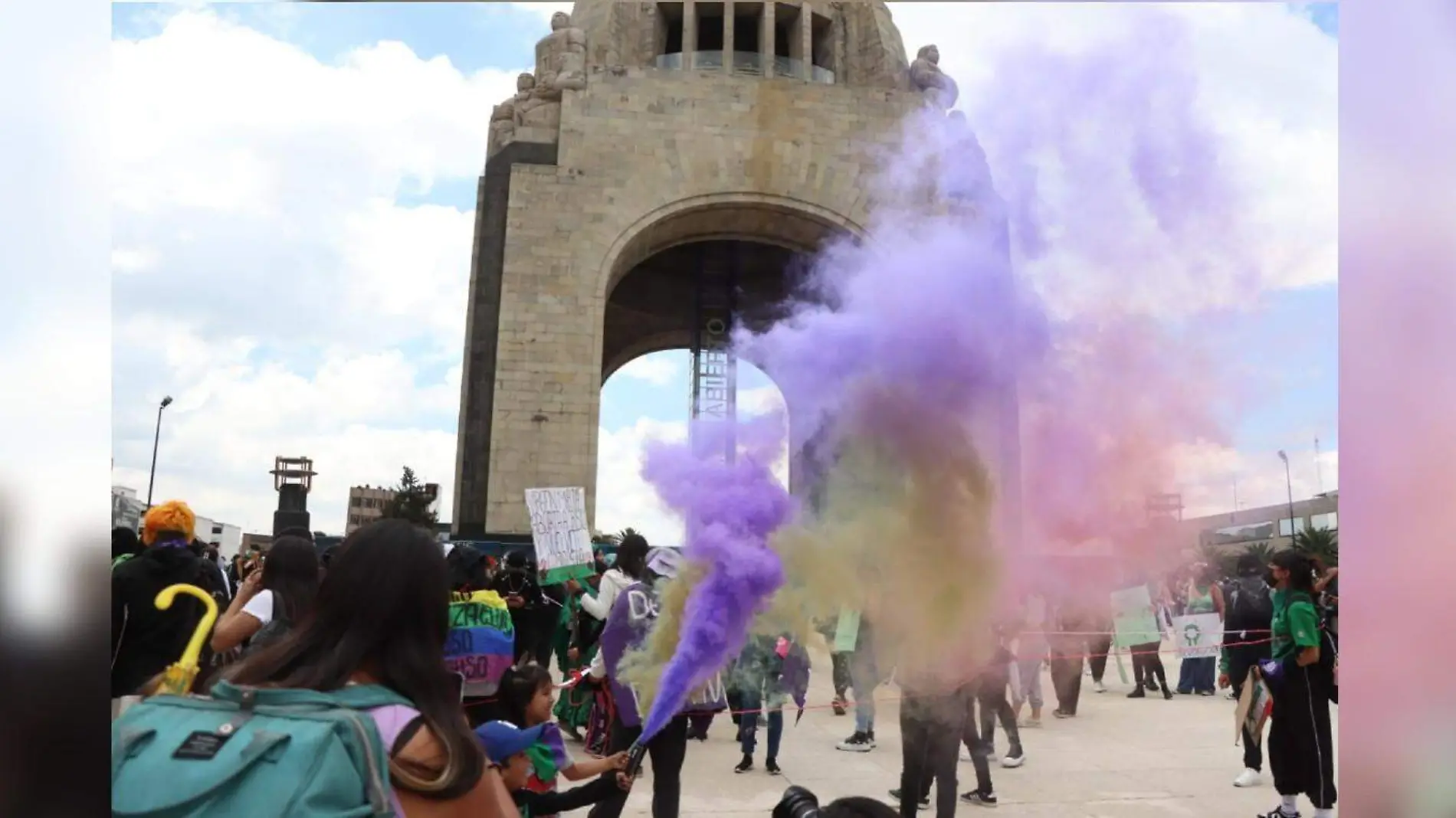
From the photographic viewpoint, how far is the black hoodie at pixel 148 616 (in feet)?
13.1

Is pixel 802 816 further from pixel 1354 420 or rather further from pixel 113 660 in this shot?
pixel 113 660

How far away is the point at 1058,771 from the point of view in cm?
762

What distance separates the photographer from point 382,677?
195 centimetres

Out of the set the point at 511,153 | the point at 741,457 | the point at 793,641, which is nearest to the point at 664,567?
the point at 741,457

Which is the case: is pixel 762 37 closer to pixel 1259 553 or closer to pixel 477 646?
pixel 1259 553

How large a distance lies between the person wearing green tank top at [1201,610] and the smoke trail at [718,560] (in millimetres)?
5001

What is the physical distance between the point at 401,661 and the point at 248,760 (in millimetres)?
397

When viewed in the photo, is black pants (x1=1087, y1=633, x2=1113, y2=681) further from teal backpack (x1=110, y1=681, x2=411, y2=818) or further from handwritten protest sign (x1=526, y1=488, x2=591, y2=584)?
teal backpack (x1=110, y1=681, x2=411, y2=818)

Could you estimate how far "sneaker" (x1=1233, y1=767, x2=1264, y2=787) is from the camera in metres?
7.15

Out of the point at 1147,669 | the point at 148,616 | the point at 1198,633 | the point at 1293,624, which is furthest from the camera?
the point at 1147,669

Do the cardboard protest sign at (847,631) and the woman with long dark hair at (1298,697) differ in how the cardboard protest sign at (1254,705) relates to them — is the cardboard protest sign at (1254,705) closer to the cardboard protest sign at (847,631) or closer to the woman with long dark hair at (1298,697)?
the woman with long dark hair at (1298,697)

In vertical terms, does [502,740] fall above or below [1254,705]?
above

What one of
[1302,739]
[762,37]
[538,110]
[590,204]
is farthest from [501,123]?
[1302,739]

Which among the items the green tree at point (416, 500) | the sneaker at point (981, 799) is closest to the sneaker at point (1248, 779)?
the sneaker at point (981, 799)
